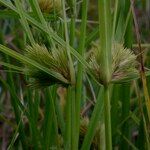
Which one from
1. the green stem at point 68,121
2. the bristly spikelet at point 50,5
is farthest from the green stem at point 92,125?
the bristly spikelet at point 50,5

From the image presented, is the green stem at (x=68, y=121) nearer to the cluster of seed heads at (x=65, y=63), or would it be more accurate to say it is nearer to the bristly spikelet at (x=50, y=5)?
the cluster of seed heads at (x=65, y=63)

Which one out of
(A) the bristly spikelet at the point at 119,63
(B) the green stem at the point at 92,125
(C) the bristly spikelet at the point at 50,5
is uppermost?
(C) the bristly spikelet at the point at 50,5

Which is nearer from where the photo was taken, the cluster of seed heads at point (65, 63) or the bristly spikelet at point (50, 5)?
the cluster of seed heads at point (65, 63)

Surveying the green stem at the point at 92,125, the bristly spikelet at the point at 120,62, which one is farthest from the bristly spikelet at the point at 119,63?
the green stem at the point at 92,125

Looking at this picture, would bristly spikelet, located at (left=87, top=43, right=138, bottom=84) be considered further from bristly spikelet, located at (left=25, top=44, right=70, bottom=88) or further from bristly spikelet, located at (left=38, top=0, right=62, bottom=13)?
bristly spikelet, located at (left=38, top=0, right=62, bottom=13)

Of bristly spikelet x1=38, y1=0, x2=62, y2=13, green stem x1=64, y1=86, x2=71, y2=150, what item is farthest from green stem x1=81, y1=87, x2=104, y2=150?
bristly spikelet x1=38, y1=0, x2=62, y2=13

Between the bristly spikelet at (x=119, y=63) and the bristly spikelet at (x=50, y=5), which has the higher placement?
the bristly spikelet at (x=50, y=5)

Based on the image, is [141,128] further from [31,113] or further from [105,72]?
[105,72]

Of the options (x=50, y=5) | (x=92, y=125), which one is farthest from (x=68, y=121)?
Result: (x=50, y=5)

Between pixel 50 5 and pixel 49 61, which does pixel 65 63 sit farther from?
pixel 50 5
